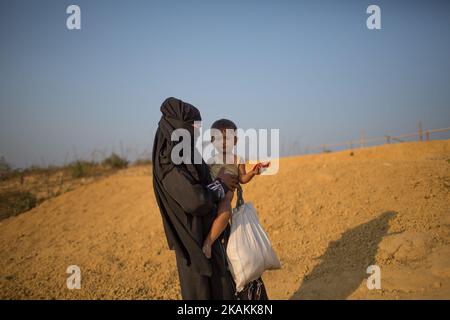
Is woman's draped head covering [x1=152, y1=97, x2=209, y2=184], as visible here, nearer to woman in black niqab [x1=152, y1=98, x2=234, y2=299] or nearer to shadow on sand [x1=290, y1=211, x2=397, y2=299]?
woman in black niqab [x1=152, y1=98, x2=234, y2=299]

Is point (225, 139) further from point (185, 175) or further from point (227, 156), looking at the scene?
point (185, 175)

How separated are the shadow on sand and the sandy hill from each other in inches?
0.5

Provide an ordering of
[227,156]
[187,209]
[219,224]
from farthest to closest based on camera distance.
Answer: [227,156], [219,224], [187,209]

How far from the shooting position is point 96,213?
7.91m

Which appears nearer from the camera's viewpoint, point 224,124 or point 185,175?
point 185,175

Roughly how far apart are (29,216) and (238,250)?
24.5 ft

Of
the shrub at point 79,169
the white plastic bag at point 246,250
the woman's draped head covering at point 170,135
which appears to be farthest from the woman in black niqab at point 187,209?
the shrub at point 79,169

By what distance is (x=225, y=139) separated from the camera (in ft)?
8.70

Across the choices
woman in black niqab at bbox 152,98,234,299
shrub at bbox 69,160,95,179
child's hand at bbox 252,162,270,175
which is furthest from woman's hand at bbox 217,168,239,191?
shrub at bbox 69,160,95,179

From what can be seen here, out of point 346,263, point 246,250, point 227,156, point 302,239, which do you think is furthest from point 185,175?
point 302,239

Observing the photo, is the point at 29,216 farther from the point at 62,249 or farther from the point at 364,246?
the point at 364,246

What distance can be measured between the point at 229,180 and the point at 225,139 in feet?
1.17
